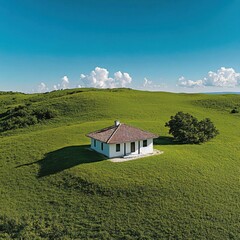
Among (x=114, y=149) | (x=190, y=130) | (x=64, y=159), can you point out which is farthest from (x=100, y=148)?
(x=190, y=130)

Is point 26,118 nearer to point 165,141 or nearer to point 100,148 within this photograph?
point 100,148

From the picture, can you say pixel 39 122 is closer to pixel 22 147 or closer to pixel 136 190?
pixel 22 147

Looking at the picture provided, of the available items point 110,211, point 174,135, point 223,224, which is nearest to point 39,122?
point 174,135

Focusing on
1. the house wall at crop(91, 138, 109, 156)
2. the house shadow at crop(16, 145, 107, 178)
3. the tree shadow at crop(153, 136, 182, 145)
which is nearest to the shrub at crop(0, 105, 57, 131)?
the house shadow at crop(16, 145, 107, 178)

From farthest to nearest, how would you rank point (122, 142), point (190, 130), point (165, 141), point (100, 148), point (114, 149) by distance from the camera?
point (190, 130) → point (165, 141) → point (100, 148) → point (114, 149) → point (122, 142)

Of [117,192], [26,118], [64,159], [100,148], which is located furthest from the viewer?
[26,118]
